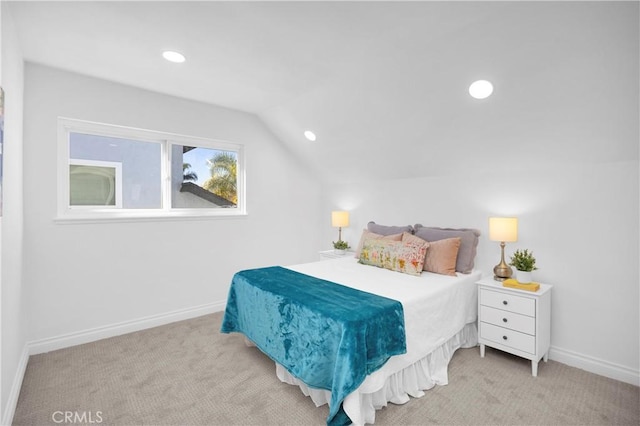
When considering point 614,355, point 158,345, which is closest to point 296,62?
point 158,345

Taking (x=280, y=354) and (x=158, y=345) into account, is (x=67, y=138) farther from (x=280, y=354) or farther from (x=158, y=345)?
(x=280, y=354)

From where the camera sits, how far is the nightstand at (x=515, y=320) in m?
2.38

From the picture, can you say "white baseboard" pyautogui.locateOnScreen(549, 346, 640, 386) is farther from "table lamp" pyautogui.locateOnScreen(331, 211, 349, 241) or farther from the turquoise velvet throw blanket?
"table lamp" pyautogui.locateOnScreen(331, 211, 349, 241)

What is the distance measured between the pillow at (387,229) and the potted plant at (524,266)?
107cm

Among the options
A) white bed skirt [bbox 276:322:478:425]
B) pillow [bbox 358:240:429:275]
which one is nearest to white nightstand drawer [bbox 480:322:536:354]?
white bed skirt [bbox 276:322:478:425]

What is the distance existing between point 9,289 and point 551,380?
11.8ft

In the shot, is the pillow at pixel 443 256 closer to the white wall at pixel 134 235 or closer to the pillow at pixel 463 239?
the pillow at pixel 463 239

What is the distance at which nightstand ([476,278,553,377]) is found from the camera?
7.81ft

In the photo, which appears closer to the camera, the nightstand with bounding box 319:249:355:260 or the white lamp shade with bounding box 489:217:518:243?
the white lamp shade with bounding box 489:217:518:243

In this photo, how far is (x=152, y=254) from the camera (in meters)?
3.39

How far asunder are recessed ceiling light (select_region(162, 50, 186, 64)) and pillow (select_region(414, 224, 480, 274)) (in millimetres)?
2649

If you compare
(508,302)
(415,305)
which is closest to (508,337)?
(508,302)

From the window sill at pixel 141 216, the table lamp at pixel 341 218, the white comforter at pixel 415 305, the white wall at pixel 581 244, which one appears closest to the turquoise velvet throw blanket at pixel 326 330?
the white comforter at pixel 415 305

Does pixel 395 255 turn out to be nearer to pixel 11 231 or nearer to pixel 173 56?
pixel 173 56
